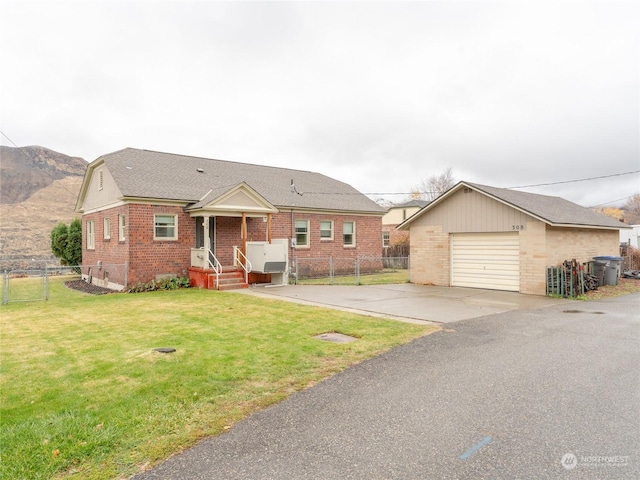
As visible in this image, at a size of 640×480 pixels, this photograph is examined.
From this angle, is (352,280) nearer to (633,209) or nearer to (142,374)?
(142,374)

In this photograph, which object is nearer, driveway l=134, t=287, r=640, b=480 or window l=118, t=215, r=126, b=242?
driveway l=134, t=287, r=640, b=480

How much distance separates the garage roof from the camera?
1497 cm

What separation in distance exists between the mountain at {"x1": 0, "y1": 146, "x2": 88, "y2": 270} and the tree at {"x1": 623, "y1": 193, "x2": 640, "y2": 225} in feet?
311

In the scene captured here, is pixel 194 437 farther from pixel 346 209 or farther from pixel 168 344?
pixel 346 209

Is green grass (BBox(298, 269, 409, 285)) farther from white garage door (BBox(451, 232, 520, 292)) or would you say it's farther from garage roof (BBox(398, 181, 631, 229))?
white garage door (BBox(451, 232, 520, 292))

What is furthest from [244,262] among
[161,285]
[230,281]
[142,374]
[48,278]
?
[142,374]

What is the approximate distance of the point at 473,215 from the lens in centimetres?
1675

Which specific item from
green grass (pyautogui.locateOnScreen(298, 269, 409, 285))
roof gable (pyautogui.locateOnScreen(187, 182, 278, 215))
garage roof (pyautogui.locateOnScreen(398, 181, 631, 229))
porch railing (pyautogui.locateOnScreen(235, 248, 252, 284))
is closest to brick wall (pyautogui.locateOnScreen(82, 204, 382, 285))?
porch railing (pyautogui.locateOnScreen(235, 248, 252, 284))

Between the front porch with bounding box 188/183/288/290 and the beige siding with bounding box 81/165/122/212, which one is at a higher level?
the beige siding with bounding box 81/165/122/212

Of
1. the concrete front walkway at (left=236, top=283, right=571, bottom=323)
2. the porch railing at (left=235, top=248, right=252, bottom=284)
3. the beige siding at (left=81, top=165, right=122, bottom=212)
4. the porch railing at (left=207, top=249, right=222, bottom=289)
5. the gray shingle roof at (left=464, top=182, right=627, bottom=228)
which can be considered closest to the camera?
the concrete front walkway at (left=236, top=283, right=571, bottom=323)

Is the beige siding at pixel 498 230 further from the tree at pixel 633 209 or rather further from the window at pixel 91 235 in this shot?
the tree at pixel 633 209

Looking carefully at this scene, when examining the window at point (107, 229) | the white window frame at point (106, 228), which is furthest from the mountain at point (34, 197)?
the window at point (107, 229)

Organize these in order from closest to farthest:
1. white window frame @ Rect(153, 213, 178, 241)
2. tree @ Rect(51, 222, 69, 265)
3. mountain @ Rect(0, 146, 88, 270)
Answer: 1. white window frame @ Rect(153, 213, 178, 241)
2. tree @ Rect(51, 222, 69, 265)
3. mountain @ Rect(0, 146, 88, 270)

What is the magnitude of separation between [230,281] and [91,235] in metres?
10.7
